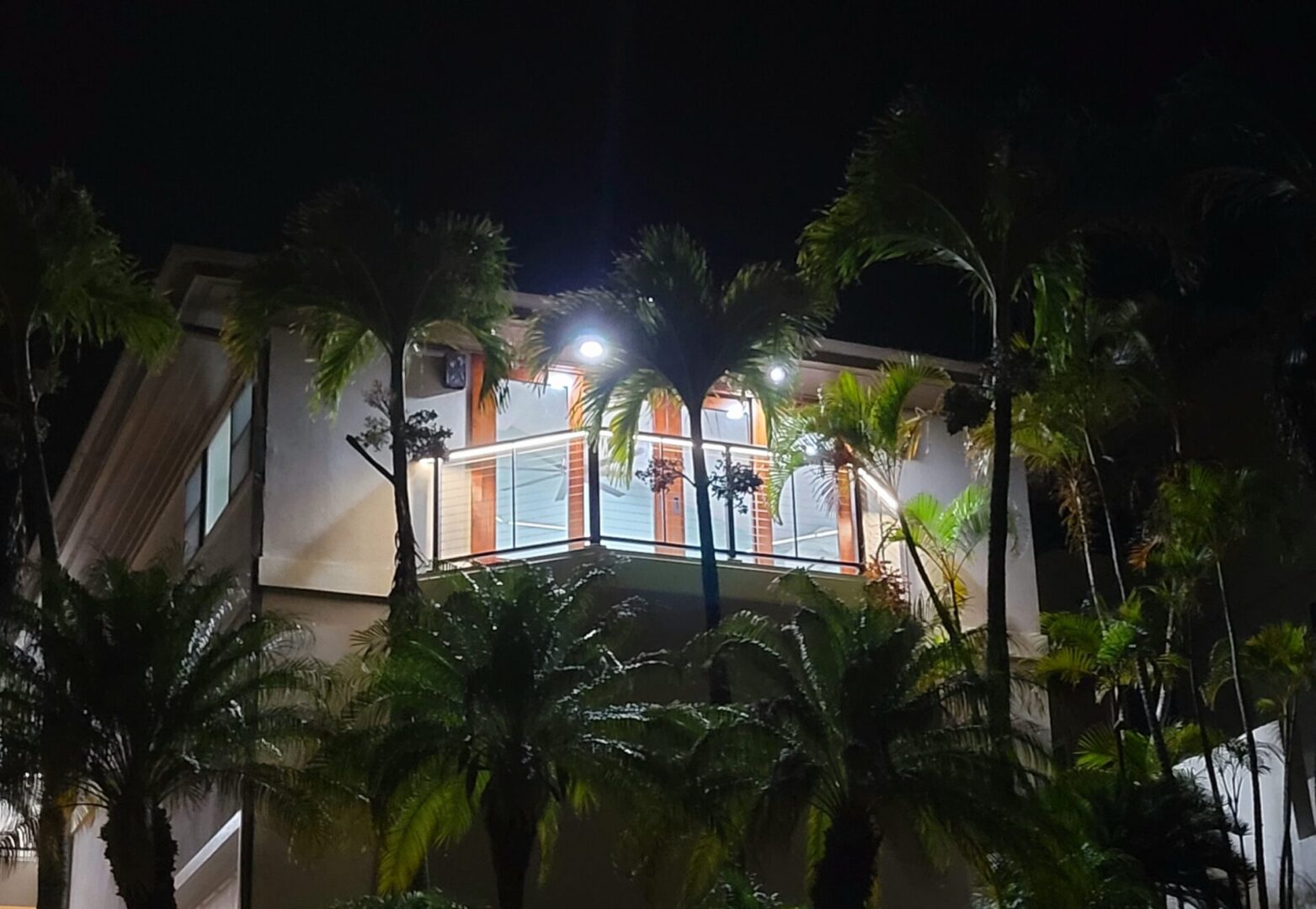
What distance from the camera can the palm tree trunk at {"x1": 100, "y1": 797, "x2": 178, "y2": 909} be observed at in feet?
43.4

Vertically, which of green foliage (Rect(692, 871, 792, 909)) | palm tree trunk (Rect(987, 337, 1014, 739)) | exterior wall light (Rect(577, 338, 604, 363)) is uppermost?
exterior wall light (Rect(577, 338, 604, 363))

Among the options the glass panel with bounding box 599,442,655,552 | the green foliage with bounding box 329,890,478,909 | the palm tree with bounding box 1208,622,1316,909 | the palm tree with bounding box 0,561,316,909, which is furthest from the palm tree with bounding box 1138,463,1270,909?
the palm tree with bounding box 0,561,316,909

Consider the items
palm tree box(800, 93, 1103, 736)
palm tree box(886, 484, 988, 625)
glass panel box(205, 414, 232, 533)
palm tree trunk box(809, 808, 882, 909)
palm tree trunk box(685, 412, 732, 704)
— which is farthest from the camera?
glass panel box(205, 414, 232, 533)

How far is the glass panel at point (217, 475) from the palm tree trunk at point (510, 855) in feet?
23.3

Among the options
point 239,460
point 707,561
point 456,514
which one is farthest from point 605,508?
point 239,460

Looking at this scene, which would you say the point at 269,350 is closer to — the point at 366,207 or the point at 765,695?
the point at 366,207

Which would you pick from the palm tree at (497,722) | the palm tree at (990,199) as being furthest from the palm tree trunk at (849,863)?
the palm tree at (990,199)

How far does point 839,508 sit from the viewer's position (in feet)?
62.4

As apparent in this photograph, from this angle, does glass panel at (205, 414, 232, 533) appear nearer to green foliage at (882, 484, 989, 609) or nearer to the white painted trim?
the white painted trim

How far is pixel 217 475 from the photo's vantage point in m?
19.8

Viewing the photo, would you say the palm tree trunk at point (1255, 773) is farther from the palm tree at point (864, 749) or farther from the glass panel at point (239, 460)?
the glass panel at point (239, 460)

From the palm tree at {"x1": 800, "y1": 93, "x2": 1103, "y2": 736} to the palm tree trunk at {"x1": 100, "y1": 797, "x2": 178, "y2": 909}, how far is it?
24.8ft

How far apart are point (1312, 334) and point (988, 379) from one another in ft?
9.70

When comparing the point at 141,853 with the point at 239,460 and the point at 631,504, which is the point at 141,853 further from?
the point at 631,504
